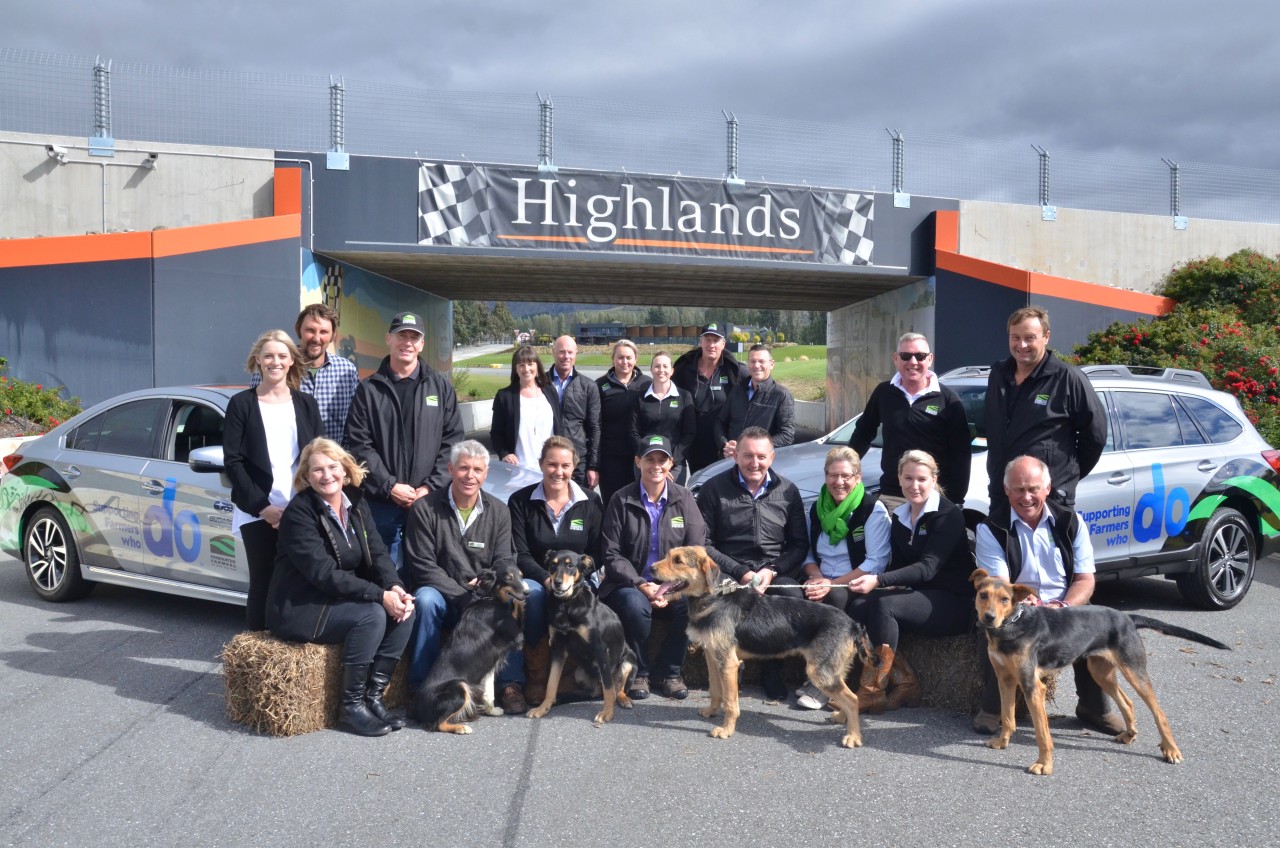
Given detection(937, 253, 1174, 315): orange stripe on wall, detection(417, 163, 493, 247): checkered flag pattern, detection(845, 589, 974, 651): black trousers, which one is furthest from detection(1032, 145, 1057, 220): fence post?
detection(845, 589, 974, 651): black trousers

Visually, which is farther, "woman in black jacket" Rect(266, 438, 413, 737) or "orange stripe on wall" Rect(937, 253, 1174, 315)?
"orange stripe on wall" Rect(937, 253, 1174, 315)

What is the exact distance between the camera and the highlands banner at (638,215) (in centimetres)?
1570

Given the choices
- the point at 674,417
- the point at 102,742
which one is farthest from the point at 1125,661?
the point at 102,742

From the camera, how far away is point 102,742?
13.9 feet

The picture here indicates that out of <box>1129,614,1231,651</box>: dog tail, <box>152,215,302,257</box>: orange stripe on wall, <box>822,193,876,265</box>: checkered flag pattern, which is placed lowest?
<box>1129,614,1231,651</box>: dog tail

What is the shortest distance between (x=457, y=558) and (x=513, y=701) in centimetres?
79

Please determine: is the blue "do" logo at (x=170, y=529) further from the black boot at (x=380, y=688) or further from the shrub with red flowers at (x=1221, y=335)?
the shrub with red flowers at (x=1221, y=335)

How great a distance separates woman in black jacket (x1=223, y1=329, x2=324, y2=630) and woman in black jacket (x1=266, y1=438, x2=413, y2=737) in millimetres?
288

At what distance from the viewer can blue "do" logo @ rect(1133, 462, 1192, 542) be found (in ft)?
20.9

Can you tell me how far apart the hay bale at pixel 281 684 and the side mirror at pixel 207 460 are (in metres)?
1.36

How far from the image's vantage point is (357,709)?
4.44 metres

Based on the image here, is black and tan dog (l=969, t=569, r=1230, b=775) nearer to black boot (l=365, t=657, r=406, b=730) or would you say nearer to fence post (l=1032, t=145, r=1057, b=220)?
black boot (l=365, t=657, r=406, b=730)

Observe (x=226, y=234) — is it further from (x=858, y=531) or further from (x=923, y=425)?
(x=858, y=531)

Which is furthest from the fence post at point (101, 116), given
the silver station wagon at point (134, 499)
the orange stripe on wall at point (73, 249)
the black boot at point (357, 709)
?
the black boot at point (357, 709)
